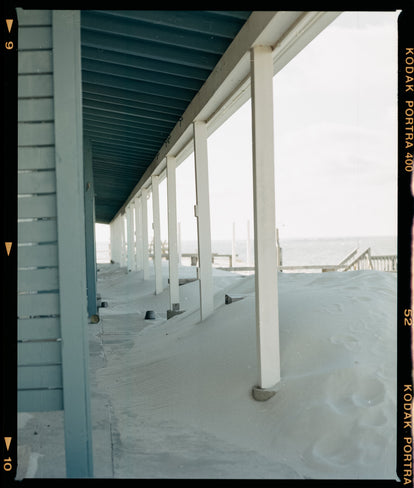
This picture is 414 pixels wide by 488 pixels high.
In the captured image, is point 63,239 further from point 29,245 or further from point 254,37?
point 254,37

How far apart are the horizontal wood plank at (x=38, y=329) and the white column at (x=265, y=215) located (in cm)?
190

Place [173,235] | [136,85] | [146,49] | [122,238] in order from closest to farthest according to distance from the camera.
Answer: [146,49]
[136,85]
[173,235]
[122,238]

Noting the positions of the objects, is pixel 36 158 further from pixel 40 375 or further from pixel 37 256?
pixel 40 375

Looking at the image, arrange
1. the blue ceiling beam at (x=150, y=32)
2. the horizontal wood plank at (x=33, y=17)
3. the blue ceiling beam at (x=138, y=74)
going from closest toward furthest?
the horizontal wood plank at (x=33, y=17) → the blue ceiling beam at (x=150, y=32) → the blue ceiling beam at (x=138, y=74)

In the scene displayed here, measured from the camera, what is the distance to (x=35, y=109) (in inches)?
113

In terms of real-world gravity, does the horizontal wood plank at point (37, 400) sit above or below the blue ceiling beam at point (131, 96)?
below

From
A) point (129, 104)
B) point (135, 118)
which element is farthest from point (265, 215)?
point (135, 118)

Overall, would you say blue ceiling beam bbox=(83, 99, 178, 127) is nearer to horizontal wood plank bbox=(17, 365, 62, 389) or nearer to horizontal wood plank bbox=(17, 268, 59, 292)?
horizontal wood plank bbox=(17, 268, 59, 292)

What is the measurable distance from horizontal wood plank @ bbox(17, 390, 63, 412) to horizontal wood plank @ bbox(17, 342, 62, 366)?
0.54 ft

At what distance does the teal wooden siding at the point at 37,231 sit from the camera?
2857mm

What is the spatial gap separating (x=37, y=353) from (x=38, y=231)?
0.68 m

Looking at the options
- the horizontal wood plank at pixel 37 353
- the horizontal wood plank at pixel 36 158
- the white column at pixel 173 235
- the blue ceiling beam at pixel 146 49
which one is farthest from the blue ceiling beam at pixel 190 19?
the white column at pixel 173 235

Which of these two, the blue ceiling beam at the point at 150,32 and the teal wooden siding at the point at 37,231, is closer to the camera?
the teal wooden siding at the point at 37,231

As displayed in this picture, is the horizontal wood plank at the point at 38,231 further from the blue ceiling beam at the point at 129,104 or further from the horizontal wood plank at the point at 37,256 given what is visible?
the blue ceiling beam at the point at 129,104
